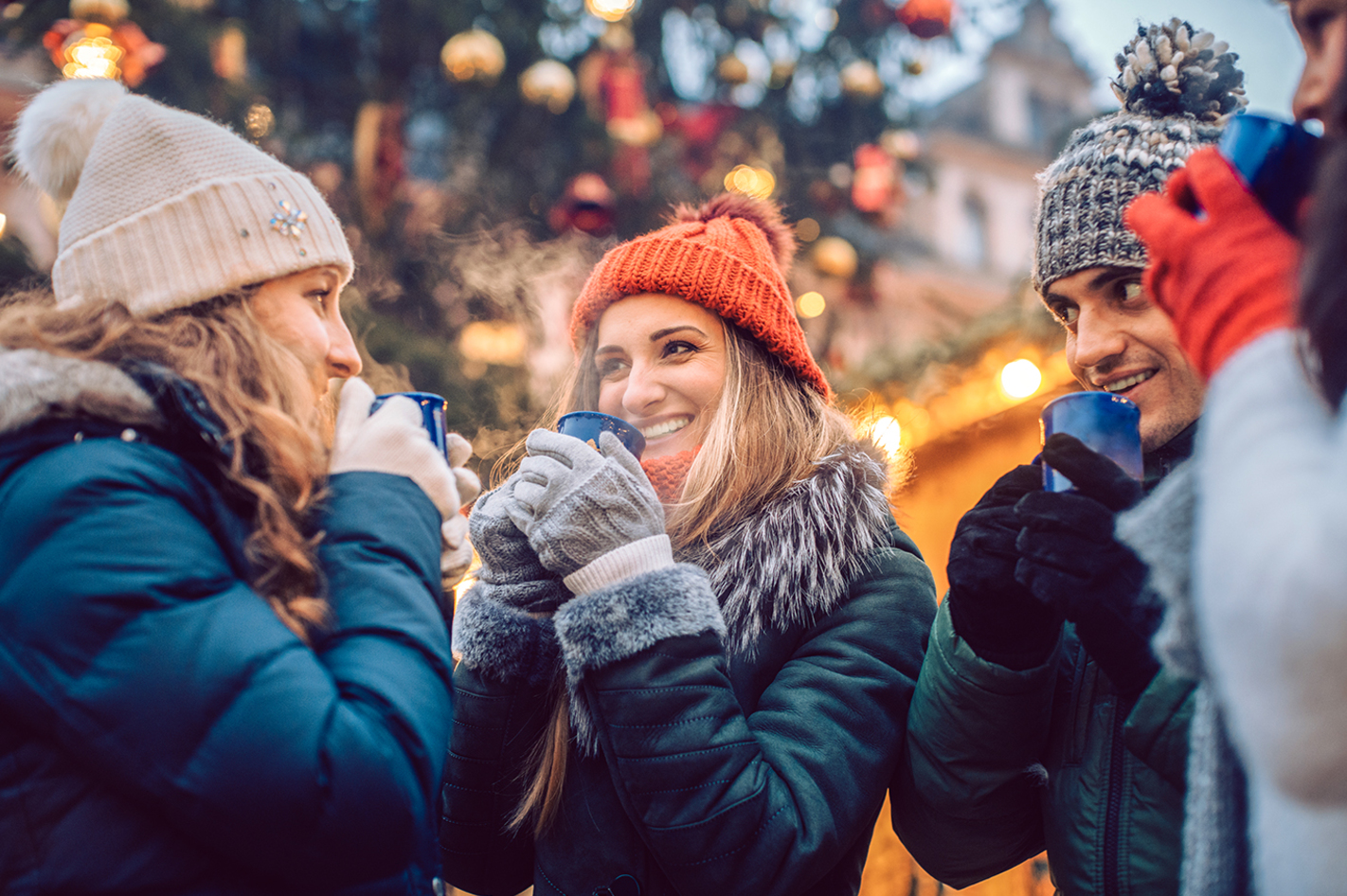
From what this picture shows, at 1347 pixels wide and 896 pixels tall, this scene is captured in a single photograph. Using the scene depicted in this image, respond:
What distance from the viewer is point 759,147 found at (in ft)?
25.1

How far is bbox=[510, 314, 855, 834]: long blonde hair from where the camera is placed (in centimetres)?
175

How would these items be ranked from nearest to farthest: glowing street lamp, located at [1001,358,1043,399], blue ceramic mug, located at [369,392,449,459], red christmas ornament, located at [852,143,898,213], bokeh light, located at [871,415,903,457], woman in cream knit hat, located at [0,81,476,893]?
1. woman in cream knit hat, located at [0,81,476,893]
2. blue ceramic mug, located at [369,392,449,459]
3. bokeh light, located at [871,415,903,457]
4. glowing street lamp, located at [1001,358,1043,399]
5. red christmas ornament, located at [852,143,898,213]

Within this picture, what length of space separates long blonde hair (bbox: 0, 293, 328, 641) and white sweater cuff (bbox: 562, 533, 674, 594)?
481 mm

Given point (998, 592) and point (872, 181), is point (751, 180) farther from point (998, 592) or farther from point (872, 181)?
point (998, 592)

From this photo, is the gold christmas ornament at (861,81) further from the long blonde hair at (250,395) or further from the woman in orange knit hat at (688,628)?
the long blonde hair at (250,395)

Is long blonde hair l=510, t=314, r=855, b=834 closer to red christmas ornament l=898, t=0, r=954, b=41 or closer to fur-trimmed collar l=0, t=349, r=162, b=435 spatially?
fur-trimmed collar l=0, t=349, r=162, b=435

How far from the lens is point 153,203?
145 centimetres

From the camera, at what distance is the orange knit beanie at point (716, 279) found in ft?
7.02

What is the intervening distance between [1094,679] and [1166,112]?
43.7 inches

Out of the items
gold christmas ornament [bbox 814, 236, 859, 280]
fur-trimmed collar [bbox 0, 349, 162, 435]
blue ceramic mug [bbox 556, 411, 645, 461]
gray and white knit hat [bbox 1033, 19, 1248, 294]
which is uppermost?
gold christmas ornament [bbox 814, 236, 859, 280]

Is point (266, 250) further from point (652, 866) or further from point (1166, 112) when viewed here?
point (1166, 112)

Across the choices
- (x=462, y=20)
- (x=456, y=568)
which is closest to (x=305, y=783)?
(x=456, y=568)

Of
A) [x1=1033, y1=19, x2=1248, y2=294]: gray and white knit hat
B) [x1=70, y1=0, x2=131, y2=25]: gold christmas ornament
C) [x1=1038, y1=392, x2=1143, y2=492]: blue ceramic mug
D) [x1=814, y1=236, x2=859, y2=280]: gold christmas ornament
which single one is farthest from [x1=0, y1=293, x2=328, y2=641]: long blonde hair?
[x1=814, y1=236, x2=859, y2=280]: gold christmas ornament

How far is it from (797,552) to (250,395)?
→ 3.28ft
